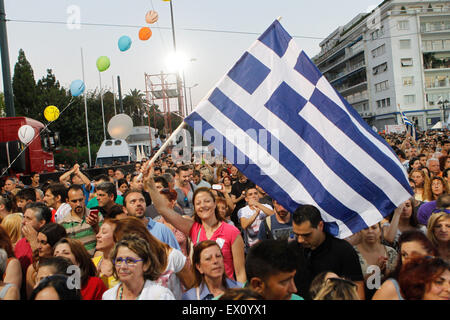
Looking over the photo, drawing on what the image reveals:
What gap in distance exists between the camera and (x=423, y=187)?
623 centimetres

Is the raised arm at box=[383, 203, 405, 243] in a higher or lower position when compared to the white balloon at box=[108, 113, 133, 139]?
lower

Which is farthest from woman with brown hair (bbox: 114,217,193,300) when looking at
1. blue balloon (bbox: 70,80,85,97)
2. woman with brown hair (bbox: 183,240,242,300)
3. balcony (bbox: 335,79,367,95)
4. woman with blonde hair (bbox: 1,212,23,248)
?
balcony (bbox: 335,79,367,95)

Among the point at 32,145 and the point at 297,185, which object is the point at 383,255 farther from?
the point at 32,145

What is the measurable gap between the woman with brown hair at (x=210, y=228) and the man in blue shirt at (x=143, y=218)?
16 centimetres

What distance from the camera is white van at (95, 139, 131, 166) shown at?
23016 millimetres

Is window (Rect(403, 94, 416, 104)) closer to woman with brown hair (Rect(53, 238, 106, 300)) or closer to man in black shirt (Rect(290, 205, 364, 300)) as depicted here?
man in black shirt (Rect(290, 205, 364, 300))

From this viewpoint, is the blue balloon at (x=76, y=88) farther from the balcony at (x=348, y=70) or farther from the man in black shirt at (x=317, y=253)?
the balcony at (x=348, y=70)

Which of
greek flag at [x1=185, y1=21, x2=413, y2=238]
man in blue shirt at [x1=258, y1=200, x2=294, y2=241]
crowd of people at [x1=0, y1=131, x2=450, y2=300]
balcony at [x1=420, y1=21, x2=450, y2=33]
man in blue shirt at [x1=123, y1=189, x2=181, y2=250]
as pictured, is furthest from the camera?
balcony at [x1=420, y1=21, x2=450, y2=33]

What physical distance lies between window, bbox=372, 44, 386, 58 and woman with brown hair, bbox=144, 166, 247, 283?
202 ft

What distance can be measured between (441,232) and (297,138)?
1518 mm

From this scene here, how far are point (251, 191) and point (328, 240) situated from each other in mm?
2500

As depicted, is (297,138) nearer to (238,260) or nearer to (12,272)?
(238,260)

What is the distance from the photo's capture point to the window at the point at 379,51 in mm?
59000
